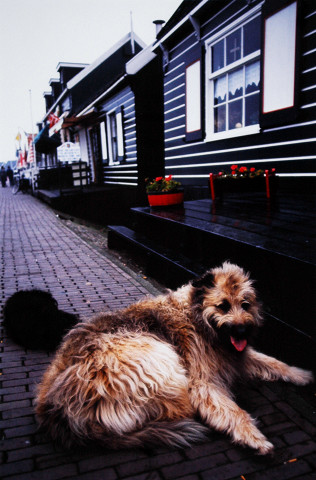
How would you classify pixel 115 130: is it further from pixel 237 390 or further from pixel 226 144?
pixel 237 390

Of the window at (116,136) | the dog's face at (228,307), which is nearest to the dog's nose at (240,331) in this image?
the dog's face at (228,307)

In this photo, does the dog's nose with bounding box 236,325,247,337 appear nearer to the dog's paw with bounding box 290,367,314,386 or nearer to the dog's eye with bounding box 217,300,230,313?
the dog's eye with bounding box 217,300,230,313

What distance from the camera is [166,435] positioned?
86.3 inches

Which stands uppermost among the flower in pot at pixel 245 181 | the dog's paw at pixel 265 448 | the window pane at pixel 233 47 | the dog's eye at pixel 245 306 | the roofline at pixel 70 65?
the roofline at pixel 70 65

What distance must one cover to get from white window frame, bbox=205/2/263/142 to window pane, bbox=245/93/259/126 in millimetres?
205

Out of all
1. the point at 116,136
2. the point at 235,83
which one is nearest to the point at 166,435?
the point at 235,83

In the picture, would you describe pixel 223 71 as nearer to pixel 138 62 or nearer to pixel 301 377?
pixel 138 62

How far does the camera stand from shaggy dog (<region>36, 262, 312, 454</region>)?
2168mm

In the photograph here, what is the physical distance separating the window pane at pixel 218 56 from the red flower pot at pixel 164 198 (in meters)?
3.51

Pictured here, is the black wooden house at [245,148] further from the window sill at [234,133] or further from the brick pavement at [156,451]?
the brick pavement at [156,451]

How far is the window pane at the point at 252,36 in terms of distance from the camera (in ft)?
23.3

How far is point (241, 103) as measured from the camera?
790cm

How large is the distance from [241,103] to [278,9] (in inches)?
78.5

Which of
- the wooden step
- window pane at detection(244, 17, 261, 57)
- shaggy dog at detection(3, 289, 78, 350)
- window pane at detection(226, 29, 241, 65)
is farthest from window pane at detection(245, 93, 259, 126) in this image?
shaggy dog at detection(3, 289, 78, 350)
